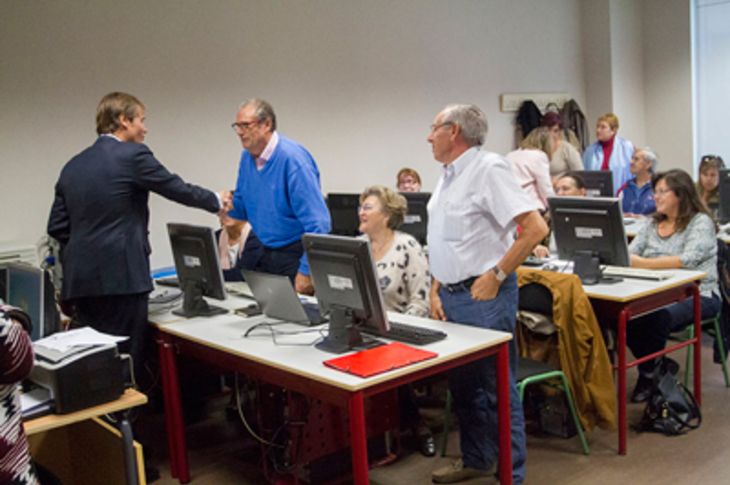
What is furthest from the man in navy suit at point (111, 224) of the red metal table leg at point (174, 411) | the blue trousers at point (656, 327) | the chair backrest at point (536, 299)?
the blue trousers at point (656, 327)

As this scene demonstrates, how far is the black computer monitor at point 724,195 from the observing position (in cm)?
510

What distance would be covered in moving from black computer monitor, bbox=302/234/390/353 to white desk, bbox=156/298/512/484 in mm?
113

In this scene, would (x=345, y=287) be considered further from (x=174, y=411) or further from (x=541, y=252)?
(x=541, y=252)

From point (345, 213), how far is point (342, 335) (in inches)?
91.0

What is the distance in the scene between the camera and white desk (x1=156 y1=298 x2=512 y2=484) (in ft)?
7.89

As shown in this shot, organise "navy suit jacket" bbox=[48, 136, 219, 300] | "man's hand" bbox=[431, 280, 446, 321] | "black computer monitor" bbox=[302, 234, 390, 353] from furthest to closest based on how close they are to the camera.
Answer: "navy suit jacket" bbox=[48, 136, 219, 300]
"man's hand" bbox=[431, 280, 446, 321]
"black computer monitor" bbox=[302, 234, 390, 353]

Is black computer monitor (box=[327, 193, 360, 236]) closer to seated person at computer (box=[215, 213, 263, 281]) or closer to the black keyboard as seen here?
seated person at computer (box=[215, 213, 263, 281])

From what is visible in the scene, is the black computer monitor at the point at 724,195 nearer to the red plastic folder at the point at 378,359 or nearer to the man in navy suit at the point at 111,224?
the red plastic folder at the point at 378,359

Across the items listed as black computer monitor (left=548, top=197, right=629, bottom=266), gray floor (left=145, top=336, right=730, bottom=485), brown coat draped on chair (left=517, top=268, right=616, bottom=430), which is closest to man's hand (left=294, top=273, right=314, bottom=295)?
gray floor (left=145, top=336, right=730, bottom=485)

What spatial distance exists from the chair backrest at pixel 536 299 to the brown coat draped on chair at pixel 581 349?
3 cm

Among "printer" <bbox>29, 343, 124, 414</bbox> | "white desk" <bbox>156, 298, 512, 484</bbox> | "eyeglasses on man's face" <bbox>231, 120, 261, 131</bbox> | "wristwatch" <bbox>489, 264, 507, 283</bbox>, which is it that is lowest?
"white desk" <bbox>156, 298, 512, 484</bbox>

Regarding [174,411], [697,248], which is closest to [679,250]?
[697,248]

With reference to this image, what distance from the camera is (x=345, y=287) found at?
271 centimetres

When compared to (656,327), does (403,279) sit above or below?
above
